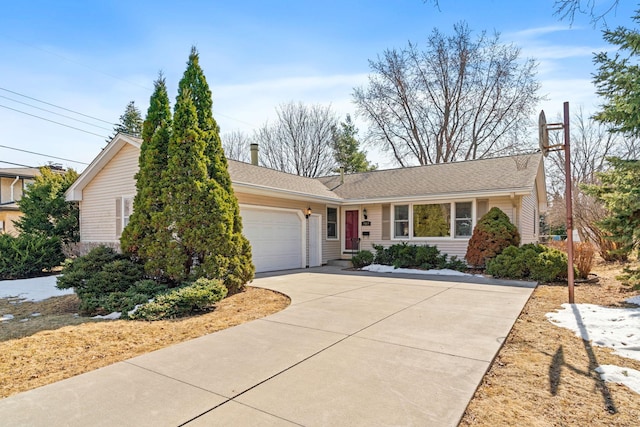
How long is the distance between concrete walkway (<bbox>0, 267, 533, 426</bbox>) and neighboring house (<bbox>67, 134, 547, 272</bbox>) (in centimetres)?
574

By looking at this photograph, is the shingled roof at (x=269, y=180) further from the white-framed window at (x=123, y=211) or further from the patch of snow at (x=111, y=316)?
the patch of snow at (x=111, y=316)

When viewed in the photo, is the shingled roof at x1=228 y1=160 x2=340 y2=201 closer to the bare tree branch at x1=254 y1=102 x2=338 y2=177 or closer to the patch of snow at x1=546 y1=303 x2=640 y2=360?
the patch of snow at x1=546 y1=303 x2=640 y2=360

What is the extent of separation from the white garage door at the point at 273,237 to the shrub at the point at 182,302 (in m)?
4.21

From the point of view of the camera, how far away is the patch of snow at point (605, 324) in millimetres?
4203

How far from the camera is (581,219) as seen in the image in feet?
53.6

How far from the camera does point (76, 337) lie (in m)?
4.59

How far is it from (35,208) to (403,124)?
2069 centimetres

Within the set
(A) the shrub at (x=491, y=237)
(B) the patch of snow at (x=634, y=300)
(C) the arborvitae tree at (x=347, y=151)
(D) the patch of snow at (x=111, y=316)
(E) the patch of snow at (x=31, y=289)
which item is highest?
(C) the arborvitae tree at (x=347, y=151)

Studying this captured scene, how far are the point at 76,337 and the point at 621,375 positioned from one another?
6.11 metres

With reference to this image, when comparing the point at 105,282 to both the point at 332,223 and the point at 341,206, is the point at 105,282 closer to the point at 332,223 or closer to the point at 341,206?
the point at 332,223

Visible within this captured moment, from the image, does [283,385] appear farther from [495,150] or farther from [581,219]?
[495,150]

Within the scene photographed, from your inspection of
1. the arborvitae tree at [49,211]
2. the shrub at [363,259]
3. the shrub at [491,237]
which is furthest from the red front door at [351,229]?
the arborvitae tree at [49,211]

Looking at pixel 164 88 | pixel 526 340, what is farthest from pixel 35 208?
pixel 526 340

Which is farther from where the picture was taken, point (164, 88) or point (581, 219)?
point (581, 219)
